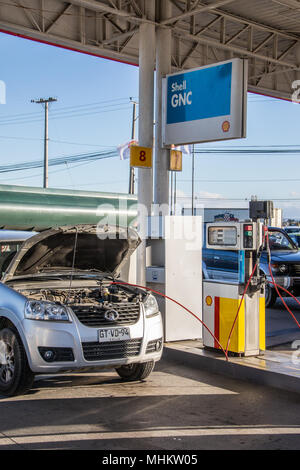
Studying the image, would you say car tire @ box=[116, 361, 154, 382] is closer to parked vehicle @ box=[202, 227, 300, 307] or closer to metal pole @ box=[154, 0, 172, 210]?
metal pole @ box=[154, 0, 172, 210]

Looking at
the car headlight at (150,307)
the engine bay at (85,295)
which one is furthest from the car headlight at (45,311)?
the car headlight at (150,307)

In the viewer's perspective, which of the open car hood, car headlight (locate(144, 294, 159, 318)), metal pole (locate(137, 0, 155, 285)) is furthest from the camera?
metal pole (locate(137, 0, 155, 285))

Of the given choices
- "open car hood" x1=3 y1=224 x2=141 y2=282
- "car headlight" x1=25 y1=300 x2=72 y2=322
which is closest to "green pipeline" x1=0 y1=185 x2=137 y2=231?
"open car hood" x1=3 y1=224 x2=141 y2=282

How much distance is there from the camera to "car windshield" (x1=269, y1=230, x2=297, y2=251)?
1402 centimetres

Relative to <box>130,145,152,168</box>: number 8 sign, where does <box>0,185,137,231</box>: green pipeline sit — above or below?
below

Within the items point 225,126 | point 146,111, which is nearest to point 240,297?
point 225,126

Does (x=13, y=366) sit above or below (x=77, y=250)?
below

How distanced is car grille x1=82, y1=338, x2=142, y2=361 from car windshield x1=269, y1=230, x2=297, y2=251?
8158 millimetres

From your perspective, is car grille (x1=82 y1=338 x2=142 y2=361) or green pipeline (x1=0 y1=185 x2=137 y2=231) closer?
car grille (x1=82 y1=338 x2=142 y2=361)

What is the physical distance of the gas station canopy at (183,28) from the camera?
463 inches

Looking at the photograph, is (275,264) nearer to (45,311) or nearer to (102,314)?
(102,314)

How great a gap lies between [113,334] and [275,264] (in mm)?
7724

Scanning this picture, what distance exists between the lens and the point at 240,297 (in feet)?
24.7
